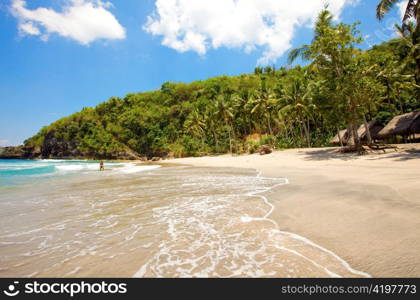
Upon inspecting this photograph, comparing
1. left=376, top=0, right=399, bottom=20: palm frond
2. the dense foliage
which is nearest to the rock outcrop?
the dense foliage

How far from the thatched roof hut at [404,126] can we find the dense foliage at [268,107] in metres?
3.42

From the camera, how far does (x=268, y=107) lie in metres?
40.7

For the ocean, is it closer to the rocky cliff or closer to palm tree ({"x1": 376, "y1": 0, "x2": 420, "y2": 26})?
palm tree ({"x1": 376, "y1": 0, "x2": 420, "y2": 26})

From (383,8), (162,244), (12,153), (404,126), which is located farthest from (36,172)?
(12,153)

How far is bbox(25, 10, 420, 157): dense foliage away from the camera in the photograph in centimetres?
1762

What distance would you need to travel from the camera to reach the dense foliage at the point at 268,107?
17625 millimetres

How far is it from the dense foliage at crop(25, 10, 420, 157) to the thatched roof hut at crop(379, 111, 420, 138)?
342 cm

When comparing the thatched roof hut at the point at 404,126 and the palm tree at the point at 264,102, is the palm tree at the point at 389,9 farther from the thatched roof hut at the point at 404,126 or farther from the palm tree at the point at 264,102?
the palm tree at the point at 264,102

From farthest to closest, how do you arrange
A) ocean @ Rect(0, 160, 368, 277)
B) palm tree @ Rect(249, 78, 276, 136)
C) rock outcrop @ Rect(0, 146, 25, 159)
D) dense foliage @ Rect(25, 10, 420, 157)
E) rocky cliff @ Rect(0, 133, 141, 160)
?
1. rock outcrop @ Rect(0, 146, 25, 159)
2. rocky cliff @ Rect(0, 133, 141, 160)
3. palm tree @ Rect(249, 78, 276, 136)
4. dense foliage @ Rect(25, 10, 420, 157)
5. ocean @ Rect(0, 160, 368, 277)

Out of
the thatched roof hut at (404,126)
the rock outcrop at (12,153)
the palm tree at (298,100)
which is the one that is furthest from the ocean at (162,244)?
the rock outcrop at (12,153)

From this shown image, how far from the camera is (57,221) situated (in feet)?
17.1

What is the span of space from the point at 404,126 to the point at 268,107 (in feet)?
67.9

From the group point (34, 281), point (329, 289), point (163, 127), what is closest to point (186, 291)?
point (329, 289)

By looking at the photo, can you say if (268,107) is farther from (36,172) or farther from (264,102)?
(36,172)
